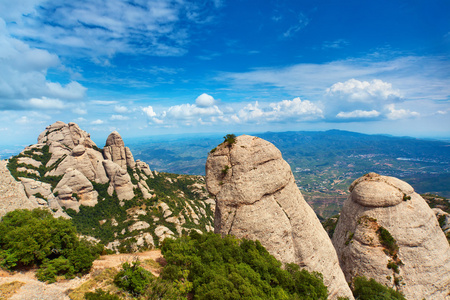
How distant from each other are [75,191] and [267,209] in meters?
81.6

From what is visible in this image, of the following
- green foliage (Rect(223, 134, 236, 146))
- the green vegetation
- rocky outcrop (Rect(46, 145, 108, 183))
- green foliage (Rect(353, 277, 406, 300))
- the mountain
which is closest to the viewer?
the green vegetation

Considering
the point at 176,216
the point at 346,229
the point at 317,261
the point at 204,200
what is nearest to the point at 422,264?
the point at 346,229

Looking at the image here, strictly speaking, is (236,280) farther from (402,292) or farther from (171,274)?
(402,292)

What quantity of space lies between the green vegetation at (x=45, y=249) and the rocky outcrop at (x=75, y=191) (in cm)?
5939

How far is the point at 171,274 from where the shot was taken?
1856 cm

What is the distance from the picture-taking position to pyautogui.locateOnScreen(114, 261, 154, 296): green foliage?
58.1 feet

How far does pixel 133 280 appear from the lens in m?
17.7

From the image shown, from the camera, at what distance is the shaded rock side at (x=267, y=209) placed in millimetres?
24875

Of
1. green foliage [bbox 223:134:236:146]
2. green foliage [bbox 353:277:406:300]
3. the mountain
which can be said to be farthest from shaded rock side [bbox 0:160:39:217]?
green foliage [bbox 353:277:406:300]

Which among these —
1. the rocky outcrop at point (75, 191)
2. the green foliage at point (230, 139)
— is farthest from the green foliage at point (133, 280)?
the rocky outcrop at point (75, 191)

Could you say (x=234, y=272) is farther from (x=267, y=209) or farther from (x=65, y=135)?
(x=65, y=135)

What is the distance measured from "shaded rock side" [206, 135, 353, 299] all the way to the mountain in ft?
150

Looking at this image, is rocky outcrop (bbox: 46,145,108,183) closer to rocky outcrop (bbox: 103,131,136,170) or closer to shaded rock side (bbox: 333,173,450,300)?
rocky outcrop (bbox: 103,131,136,170)

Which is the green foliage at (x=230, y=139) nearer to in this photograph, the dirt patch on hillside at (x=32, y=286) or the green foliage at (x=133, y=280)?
the green foliage at (x=133, y=280)
